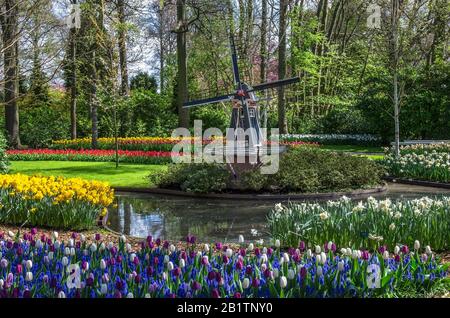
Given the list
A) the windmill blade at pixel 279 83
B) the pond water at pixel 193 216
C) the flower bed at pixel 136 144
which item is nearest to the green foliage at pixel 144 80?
the flower bed at pixel 136 144

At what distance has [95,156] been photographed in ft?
68.5

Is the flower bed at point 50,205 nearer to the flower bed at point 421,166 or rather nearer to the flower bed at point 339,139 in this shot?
the flower bed at point 421,166

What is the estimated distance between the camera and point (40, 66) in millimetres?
8852

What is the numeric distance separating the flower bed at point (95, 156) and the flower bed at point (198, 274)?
14875mm

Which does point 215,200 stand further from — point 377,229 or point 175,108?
point 175,108

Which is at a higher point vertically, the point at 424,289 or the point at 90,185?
the point at 90,185

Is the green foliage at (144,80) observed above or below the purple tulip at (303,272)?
above

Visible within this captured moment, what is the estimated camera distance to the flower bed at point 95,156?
20.0m

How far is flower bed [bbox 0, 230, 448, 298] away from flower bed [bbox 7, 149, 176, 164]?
48.8 ft

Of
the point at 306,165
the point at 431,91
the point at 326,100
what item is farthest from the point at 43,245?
the point at 326,100

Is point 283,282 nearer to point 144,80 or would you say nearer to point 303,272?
point 303,272

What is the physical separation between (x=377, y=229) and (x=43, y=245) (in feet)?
11.6

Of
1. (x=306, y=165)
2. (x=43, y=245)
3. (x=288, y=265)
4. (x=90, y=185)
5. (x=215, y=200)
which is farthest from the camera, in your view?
(x=306, y=165)

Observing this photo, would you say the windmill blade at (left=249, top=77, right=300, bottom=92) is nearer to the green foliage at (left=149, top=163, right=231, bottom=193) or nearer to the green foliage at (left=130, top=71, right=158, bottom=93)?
the green foliage at (left=149, top=163, right=231, bottom=193)
